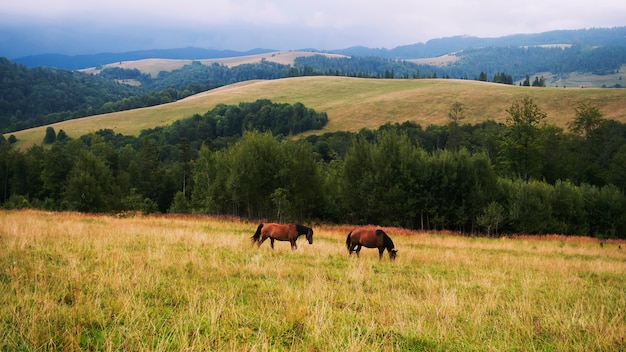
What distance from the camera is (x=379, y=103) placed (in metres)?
144

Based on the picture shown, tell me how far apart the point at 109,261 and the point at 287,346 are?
6.09 m

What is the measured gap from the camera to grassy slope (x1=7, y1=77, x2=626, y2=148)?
114 m

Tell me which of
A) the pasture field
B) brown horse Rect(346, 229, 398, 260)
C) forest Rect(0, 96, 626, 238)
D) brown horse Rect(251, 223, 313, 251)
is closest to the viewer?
the pasture field

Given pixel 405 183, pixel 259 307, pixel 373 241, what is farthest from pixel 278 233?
pixel 405 183

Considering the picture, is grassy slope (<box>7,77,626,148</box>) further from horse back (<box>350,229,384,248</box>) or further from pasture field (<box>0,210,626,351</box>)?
pasture field (<box>0,210,626,351</box>)

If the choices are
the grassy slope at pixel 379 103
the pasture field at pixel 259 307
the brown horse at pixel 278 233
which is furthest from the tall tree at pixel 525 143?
the brown horse at pixel 278 233

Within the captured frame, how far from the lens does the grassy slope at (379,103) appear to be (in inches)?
4499

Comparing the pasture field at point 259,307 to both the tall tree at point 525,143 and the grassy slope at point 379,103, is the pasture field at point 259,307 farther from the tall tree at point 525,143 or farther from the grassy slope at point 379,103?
the grassy slope at point 379,103

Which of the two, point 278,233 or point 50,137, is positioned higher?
point 278,233

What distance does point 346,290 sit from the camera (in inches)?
330

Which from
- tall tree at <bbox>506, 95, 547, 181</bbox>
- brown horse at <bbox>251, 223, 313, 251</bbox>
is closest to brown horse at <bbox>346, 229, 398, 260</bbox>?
brown horse at <bbox>251, 223, 313, 251</bbox>

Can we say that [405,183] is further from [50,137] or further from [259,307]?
[50,137]

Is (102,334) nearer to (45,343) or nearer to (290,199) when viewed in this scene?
(45,343)

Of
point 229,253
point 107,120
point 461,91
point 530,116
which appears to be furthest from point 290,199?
point 107,120
